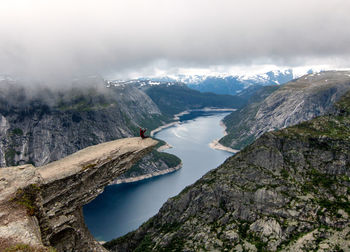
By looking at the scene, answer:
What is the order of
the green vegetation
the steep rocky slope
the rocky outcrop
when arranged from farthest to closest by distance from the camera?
the steep rocky slope, the green vegetation, the rocky outcrop

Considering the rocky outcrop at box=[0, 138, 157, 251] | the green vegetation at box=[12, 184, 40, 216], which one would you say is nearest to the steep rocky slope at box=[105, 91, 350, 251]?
the rocky outcrop at box=[0, 138, 157, 251]

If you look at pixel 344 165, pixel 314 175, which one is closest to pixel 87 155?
pixel 314 175

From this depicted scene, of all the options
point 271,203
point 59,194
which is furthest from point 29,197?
point 271,203

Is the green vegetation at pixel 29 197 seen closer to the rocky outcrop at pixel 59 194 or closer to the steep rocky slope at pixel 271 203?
the rocky outcrop at pixel 59 194

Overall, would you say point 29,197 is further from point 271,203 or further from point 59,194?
point 271,203

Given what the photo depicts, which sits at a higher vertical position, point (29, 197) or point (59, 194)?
point (29, 197)

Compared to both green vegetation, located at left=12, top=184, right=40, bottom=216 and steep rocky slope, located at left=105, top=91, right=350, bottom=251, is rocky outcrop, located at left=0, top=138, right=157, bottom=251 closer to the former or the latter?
green vegetation, located at left=12, top=184, right=40, bottom=216
